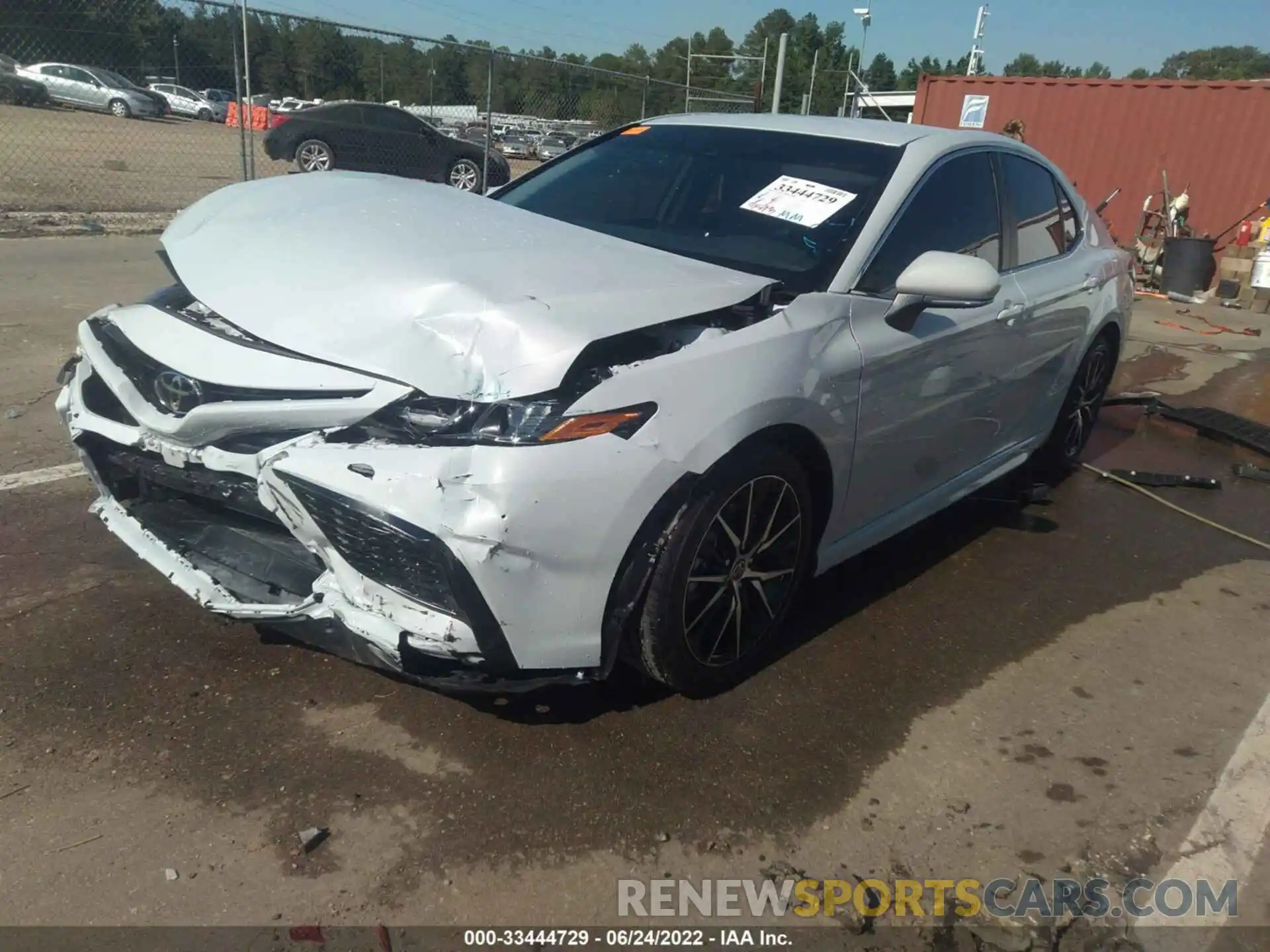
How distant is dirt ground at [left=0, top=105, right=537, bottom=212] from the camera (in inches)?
487

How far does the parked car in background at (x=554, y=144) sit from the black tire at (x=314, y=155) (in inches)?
128

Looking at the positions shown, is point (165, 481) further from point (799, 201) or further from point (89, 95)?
point (89, 95)

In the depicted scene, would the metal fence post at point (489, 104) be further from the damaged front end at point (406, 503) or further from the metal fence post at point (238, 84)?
the damaged front end at point (406, 503)

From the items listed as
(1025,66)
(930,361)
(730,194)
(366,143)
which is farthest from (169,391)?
(1025,66)

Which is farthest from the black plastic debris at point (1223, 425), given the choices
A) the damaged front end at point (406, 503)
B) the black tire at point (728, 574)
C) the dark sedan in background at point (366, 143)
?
the dark sedan in background at point (366, 143)

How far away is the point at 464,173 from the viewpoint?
15.1 meters

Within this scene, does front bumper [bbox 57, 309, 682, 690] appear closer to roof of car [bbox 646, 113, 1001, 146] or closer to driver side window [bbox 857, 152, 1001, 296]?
driver side window [bbox 857, 152, 1001, 296]

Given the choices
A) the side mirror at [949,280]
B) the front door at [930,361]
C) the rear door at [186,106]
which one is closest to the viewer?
the side mirror at [949,280]

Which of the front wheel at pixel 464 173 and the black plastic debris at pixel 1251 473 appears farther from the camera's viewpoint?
the front wheel at pixel 464 173

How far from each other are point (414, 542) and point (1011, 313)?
8.68 feet

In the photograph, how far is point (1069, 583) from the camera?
13.1ft

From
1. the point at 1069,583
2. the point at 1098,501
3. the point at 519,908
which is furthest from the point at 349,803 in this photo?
the point at 1098,501

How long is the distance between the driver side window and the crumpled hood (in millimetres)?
532

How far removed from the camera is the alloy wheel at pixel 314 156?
14500mm
